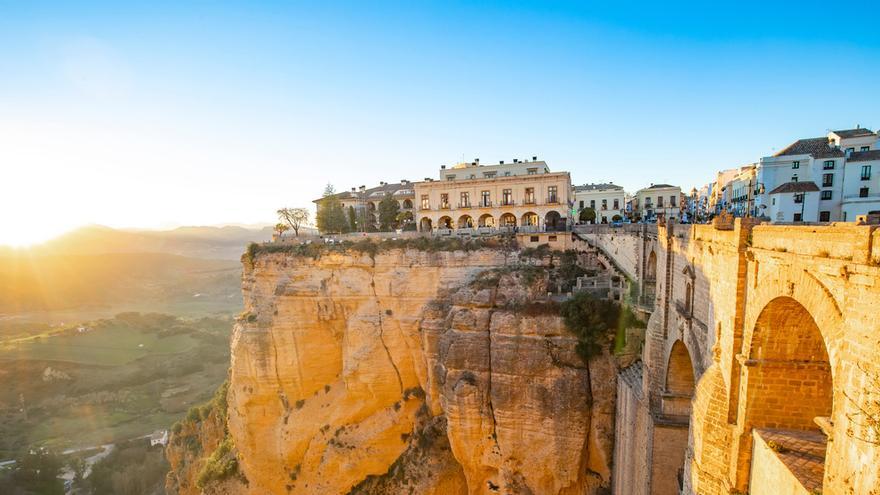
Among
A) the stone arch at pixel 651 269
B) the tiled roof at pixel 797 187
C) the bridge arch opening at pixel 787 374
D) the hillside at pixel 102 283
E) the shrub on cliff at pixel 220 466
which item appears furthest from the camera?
the hillside at pixel 102 283

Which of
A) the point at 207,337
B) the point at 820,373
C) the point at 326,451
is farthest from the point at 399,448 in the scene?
the point at 207,337

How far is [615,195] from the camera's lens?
134ft

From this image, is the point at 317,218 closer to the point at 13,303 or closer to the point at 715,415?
the point at 715,415

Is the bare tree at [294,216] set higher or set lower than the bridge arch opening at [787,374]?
higher

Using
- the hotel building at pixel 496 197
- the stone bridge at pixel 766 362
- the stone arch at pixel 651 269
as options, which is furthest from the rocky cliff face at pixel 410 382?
the hotel building at pixel 496 197

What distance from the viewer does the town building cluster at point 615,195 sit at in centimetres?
2281

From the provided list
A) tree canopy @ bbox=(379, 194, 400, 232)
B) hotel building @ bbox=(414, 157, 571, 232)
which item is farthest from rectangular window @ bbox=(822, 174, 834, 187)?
tree canopy @ bbox=(379, 194, 400, 232)

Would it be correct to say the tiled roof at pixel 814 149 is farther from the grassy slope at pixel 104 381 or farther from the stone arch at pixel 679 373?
the grassy slope at pixel 104 381

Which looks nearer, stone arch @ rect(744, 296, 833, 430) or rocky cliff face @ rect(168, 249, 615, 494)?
stone arch @ rect(744, 296, 833, 430)

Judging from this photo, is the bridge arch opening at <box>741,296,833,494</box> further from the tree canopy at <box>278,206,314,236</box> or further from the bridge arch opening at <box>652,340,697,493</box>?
the tree canopy at <box>278,206,314,236</box>

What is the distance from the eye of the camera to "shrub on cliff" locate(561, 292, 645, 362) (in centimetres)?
1695

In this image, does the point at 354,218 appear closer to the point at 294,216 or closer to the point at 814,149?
the point at 294,216

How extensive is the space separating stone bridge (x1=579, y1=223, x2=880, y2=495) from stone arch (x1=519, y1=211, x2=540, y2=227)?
18.6m

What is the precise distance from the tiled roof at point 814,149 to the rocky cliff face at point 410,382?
20248mm
